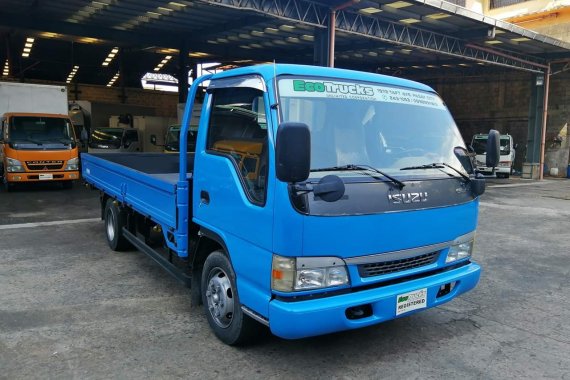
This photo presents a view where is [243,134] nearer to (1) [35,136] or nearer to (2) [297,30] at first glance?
(1) [35,136]

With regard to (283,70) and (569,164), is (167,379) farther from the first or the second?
(569,164)

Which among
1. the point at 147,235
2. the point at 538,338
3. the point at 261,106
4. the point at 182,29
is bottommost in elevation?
the point at 538,338

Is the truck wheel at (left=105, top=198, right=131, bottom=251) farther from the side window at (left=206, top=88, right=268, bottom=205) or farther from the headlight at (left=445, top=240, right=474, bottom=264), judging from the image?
the headlight at (left=445, top=240, right=474, bottom=264)

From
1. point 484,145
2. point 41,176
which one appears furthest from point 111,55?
point 484,145

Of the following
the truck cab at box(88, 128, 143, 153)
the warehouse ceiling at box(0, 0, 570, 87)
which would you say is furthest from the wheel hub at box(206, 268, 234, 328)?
the truck cab at box(88, 128, 143, 153)

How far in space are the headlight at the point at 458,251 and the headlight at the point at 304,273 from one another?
3.66 feet

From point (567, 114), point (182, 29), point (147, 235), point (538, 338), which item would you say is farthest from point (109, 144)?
point (567, 114)

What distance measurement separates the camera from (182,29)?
17.6 m

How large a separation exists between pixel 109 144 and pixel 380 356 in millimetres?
16455

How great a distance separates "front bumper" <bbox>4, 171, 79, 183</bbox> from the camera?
1168 centimetres

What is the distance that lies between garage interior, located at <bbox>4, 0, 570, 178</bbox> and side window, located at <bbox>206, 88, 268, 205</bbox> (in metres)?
7.71

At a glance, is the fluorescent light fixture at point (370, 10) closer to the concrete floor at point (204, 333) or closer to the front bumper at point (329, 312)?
→ the concrete floor at point (204, 333)

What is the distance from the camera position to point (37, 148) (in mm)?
11891

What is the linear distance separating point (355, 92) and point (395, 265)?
1.31 meters
